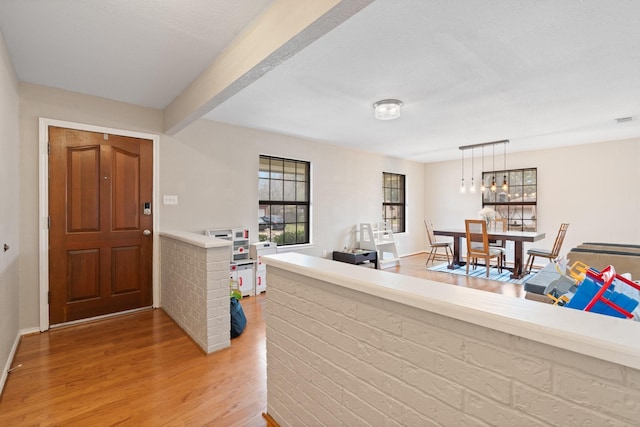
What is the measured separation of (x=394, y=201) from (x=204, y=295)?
532cm

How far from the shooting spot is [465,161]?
266 inches

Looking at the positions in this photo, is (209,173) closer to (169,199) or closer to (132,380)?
(169,199)

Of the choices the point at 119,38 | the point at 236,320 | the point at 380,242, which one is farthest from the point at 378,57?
the point at 380,242

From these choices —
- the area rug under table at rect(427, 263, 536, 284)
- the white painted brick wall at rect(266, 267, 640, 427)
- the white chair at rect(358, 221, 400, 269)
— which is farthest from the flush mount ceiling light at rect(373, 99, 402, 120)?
the area rug under table at rect(427, 263, 536, 284)

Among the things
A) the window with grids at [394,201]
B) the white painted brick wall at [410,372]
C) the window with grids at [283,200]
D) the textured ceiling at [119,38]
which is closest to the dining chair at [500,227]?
the window with grids at [394,201]

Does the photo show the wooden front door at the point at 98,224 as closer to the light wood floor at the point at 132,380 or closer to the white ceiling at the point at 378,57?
the light wood floor at the point at 132,380

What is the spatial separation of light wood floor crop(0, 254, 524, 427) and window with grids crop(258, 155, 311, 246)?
6.39 ft

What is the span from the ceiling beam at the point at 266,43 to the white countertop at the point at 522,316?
1146 millimetres

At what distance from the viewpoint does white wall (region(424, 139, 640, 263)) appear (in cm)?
491

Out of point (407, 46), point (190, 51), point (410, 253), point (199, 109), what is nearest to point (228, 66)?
point (190, 51)

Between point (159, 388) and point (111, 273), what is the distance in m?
1.75

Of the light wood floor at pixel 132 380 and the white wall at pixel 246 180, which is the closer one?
the light wood floor at pixel 132 380

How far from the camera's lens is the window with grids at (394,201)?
6588 mm

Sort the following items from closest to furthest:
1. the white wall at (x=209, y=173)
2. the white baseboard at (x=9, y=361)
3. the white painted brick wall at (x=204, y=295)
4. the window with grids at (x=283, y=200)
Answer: the white baseboard at (x=9, y=361), the white painted brick wall at (x=204, y=295), the white wall at (x=209, y=173), the window with grids at (x=283, y=200)
